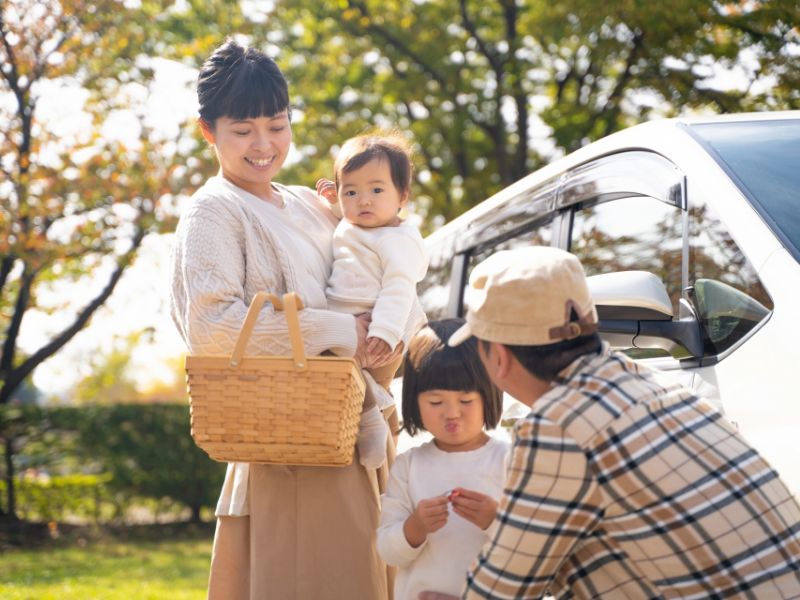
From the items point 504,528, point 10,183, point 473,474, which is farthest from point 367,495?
point 10,183

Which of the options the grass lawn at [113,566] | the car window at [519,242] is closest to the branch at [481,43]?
the grass lawn at [113,566]

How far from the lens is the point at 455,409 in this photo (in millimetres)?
3033

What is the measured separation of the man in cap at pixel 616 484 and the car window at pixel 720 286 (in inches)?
20.5

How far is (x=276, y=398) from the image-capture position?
9.43ft

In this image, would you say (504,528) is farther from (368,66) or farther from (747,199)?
(368,66)

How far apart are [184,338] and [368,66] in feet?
42.4

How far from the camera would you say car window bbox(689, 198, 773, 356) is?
A: 2752mm

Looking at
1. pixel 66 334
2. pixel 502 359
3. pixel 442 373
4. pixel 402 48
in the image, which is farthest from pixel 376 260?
pixel 402 48

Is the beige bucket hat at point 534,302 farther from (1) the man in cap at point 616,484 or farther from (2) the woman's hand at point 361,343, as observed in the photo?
(2) the woman's hand at point 361,343

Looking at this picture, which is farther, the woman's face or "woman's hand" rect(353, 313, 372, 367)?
the woman's face

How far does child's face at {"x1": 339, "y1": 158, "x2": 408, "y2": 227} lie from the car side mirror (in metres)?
0.74

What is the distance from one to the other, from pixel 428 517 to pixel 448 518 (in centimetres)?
14

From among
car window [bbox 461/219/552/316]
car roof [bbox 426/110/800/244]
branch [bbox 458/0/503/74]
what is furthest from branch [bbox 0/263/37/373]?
car roof [bbox 426/110/800/244]

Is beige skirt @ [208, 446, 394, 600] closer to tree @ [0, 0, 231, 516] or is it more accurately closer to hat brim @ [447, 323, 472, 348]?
hat brim @ [447, 323, 472, 348]
